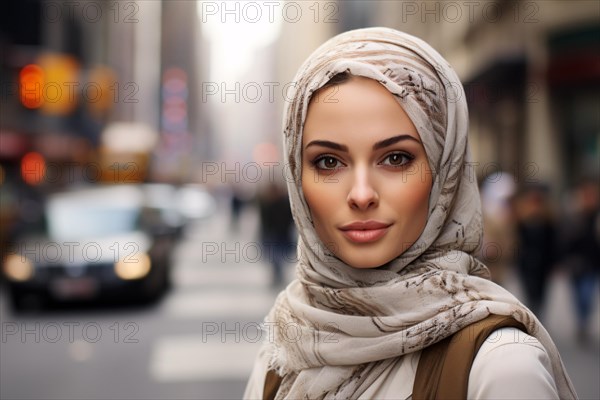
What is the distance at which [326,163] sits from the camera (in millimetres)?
2088

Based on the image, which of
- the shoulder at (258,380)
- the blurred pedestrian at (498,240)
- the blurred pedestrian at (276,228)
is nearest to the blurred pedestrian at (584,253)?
the blurred pedestrian at (498,240)

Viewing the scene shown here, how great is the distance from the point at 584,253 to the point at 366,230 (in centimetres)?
852

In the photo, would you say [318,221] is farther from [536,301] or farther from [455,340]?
[536,301]

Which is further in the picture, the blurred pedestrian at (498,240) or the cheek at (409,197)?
the blurred pedestrian at (498,240)

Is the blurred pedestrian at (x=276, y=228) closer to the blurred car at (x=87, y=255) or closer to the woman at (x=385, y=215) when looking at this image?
the blurred car at (x=87, y=255)

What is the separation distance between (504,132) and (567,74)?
667 centimetres

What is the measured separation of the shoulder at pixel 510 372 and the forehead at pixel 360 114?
0.51 metres

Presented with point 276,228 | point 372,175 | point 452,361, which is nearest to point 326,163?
point 372,175

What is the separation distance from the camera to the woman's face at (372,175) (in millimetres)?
2004

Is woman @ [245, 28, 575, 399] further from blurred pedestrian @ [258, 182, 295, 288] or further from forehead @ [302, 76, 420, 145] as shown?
blurred pedestrian @ [258, 182, 295, 288]

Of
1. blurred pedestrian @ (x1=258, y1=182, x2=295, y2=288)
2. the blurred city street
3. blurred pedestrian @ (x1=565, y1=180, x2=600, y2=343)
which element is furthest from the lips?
blurred pedestrian @ (x1=258, y1=182, x2=295, y2=288)

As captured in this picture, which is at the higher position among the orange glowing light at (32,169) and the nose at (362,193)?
the nose at (362,193)

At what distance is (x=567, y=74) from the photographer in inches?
830

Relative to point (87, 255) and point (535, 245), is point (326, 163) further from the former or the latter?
point (87, 255)
